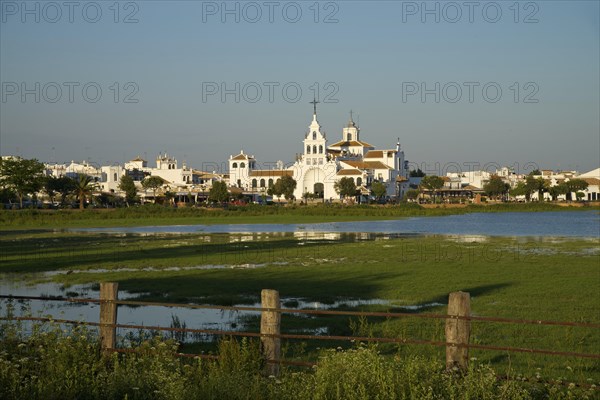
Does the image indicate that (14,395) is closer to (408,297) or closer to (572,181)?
(408,297)

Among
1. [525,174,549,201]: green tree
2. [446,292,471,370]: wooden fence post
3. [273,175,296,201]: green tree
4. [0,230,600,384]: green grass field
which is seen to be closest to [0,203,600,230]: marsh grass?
[0,230,600,384]: green grass field

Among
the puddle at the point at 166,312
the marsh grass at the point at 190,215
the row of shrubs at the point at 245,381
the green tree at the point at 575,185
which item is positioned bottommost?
the puddle at the point at 166,312

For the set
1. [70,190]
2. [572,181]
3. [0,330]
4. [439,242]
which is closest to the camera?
[0,330]

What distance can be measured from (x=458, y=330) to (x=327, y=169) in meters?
147

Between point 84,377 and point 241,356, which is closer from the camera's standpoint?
point 84,377

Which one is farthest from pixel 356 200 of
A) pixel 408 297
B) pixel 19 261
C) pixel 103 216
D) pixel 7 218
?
pixel 408 297

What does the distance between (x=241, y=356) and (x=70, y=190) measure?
115 meters

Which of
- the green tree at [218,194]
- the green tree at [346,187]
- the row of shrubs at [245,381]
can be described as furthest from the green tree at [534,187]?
the row of shrubs at [245,381]

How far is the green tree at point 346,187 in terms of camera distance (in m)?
143

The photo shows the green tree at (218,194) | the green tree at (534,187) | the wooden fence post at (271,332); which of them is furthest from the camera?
the green tree at (534,187)

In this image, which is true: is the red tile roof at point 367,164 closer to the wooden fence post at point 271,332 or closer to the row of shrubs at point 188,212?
the row of shrubs at point 188,212

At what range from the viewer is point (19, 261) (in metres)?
33.0

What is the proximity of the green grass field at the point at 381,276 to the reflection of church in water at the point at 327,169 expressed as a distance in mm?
107725

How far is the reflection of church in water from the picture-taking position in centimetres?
15588
